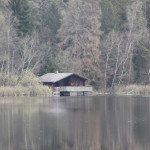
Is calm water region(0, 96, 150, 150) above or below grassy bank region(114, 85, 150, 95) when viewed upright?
below

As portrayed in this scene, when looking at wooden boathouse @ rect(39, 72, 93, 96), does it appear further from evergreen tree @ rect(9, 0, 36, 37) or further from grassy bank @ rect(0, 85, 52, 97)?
evergreen tree @ rect(9, 0, 36, 37)

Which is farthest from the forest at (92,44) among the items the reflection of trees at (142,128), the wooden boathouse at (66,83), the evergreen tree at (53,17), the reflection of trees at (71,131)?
the reflection of trees at (142,128)

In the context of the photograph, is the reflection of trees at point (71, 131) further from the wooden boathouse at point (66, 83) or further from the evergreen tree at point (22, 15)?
the evergreen tree at point (22, 15)

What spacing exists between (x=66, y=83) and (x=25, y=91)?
35.6ft

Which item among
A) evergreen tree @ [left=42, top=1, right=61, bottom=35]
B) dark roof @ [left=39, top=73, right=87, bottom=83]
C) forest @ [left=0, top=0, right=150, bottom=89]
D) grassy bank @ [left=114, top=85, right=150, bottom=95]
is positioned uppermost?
evergreen tree @ [left=42, top=1, right=61, bottom=35]

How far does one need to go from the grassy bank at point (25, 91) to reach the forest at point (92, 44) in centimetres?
975

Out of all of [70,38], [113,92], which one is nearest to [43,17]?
[70,38]

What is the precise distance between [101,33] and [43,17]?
1358cm

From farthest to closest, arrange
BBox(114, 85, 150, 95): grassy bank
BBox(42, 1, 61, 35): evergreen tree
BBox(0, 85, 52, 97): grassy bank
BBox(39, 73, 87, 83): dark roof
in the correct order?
BBox(42, 1, 61, 35): evergreen tree, BBox(114, 85, 150, 95): grassy bank, BBox(39, 73, 87, 83): dark roof, BBox(0, 85, 52, 97): grassy bank

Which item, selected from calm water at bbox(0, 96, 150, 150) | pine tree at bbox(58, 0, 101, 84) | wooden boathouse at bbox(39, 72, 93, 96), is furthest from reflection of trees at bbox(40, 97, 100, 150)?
pine tree at bbox(58, 0, 101, 84)

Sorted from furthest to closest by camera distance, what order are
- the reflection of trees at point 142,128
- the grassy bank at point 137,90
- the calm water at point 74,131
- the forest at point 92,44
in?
the forest at point 92,44, the grassy bank at point 137,90, the reflection of trees at point 142,128, the calm water at point 74,131

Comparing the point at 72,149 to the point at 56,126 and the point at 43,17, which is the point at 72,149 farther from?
the point at 43,17

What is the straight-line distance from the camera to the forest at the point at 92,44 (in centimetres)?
6962

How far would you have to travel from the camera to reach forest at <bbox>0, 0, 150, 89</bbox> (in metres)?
69.6
